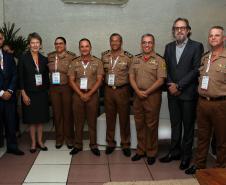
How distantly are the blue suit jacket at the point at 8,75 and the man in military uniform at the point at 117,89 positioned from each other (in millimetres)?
1144

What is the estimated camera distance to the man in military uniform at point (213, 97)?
312 cm

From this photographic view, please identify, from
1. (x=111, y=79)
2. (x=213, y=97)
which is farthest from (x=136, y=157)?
(x=213, y=97)

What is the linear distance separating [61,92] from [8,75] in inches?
27.6

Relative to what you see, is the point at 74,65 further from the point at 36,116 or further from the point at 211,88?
the point at 211,88

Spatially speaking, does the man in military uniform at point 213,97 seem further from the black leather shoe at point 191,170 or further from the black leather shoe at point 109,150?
the black leather shoe at point 109,150

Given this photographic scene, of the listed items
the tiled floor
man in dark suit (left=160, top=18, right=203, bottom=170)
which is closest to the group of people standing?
man in dark suit (left=160, top=18, right=203, bottom=170)

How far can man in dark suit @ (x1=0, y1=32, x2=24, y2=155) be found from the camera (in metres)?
3.90

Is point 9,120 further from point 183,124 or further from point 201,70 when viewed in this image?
point 201,70

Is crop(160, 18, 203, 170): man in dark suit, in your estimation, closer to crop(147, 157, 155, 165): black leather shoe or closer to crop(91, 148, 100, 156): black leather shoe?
crop(147, 157, 155, 165): black leather shoe

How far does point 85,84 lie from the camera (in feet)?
Result: 13.1

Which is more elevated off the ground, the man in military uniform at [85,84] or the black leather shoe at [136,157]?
the man in military uniform at [85,84]

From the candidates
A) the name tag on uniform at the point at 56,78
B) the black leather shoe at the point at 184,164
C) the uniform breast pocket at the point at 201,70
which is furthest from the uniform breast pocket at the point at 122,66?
the black leather shoe at the point at 184,164

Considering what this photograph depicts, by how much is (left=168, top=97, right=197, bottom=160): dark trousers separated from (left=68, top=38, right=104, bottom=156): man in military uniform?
96 cm

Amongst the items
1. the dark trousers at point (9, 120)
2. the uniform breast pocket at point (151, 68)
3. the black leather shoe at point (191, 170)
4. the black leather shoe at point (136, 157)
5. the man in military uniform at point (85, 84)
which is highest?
the uniform breast pocket at point (151, 68)
